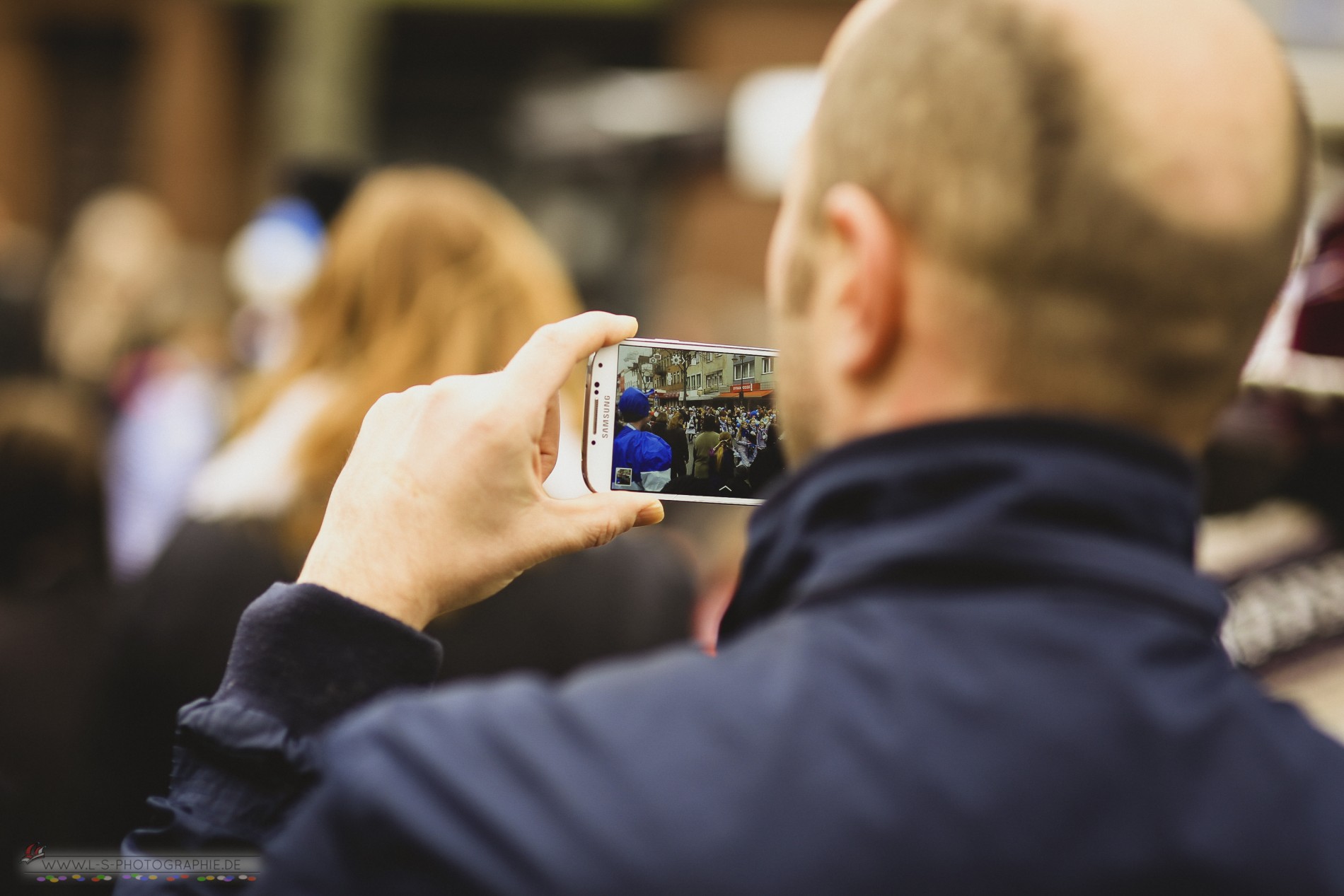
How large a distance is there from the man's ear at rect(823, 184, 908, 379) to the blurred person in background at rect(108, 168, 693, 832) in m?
0.75

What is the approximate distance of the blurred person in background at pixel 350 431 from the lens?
152 centimetres

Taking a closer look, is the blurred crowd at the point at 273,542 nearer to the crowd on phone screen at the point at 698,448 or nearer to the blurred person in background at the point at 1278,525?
the crowd on phone screen at the point at 698,448

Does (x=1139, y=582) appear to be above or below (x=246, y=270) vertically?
above

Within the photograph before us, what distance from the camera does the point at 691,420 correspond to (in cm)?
107

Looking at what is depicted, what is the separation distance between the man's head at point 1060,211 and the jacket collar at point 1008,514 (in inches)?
1.3

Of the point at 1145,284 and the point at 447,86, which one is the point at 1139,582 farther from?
the point at 447,86

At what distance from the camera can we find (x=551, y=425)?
1018 mm

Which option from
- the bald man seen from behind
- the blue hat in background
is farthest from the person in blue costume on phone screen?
the bald man seen from behind

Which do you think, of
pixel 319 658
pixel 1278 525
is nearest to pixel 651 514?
pixel 319 658

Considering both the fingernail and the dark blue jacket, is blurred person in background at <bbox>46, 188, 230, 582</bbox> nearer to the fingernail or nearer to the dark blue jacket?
the fingernail

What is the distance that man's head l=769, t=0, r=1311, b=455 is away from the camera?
2.40ft

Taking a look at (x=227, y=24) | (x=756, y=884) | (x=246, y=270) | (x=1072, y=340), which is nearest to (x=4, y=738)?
(x=756, y=884)

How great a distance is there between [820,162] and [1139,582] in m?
0.36

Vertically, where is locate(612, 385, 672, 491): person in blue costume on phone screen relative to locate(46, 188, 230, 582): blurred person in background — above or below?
above
